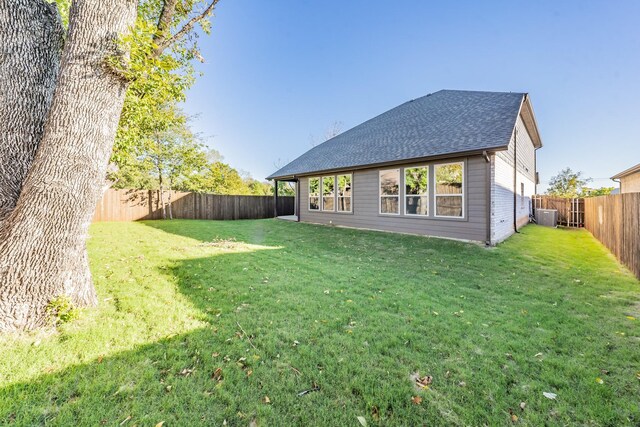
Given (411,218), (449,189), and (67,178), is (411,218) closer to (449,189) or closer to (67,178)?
(449,189)

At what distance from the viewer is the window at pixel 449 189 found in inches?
322

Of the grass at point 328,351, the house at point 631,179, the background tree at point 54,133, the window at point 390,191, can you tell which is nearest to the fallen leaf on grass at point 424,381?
the grass at point 328,351

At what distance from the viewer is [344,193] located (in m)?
11.9

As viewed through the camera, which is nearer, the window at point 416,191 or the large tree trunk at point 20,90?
the large tree trunk at point 20,90

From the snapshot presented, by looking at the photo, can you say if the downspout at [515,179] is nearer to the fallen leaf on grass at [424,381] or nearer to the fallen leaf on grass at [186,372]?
the fallen leaf on grass at [424,381]

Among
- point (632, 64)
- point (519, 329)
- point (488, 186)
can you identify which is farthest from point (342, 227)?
point (632, 64)

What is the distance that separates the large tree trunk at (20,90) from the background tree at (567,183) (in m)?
36.1

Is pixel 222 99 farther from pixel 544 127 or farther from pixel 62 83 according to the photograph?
pixel 544 127

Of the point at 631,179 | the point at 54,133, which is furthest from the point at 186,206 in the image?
the point at 631,179

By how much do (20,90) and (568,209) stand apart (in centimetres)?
1907

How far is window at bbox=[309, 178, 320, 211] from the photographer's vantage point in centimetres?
1344

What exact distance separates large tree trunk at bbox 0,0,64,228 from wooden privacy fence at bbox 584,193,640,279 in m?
9.31

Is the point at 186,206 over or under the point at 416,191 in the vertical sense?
under

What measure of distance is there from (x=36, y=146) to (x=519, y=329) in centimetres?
581
